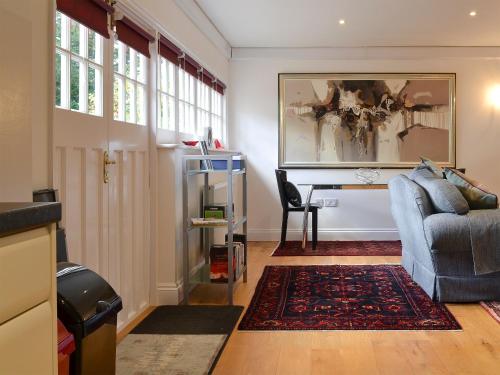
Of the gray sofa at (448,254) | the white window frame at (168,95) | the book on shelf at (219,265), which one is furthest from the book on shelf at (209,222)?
the gray sofa at (448,254)

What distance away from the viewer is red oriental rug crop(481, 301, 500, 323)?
3229 millimetres

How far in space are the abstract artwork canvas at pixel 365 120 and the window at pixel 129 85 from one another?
3.22 meters

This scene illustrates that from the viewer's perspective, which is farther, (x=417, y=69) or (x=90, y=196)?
(x=417, y=69)

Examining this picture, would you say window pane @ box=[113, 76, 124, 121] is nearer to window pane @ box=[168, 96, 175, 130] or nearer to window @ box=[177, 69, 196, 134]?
window pane @ box=[168, 96, 175, 130]

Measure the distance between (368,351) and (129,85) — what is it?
2.02 metres

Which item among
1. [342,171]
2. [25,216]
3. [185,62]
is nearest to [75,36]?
[25,216]

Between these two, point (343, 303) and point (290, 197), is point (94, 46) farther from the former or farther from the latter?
point (290, 197)

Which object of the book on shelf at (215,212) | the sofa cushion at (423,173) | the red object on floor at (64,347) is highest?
the sofa cushion at (423,173)

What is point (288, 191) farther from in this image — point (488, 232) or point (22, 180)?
point (22, 180)

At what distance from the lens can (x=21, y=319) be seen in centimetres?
95

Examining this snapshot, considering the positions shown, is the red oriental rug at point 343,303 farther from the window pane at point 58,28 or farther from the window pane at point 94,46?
the window pane at point 58,28

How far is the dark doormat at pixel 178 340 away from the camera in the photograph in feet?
8.27

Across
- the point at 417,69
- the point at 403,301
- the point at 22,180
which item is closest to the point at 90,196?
the point at 22,180

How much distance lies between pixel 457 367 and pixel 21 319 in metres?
2.13
